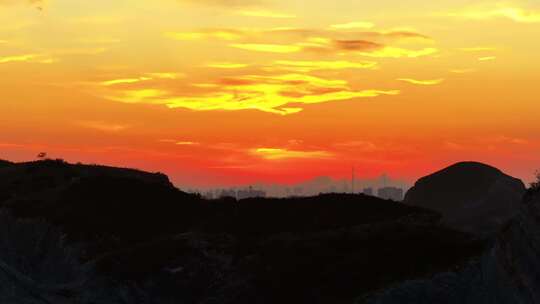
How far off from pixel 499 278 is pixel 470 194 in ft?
350

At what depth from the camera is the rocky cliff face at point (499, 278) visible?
39969mm

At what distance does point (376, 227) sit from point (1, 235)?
30650 mm

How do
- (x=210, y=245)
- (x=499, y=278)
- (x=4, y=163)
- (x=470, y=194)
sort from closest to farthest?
(x=499, y=278) → (x=210, y=245) → (x=4, y=163) → (x=470, y=194)

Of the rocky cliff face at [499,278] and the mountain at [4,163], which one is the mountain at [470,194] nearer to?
the mountain at [4,163]

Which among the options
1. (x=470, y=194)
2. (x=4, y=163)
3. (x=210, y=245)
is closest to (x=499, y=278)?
(x=210, y=245)

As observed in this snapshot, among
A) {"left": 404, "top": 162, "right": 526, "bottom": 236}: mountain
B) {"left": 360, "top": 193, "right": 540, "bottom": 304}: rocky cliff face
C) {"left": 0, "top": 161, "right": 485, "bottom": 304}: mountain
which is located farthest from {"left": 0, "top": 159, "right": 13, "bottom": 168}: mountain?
{"left": 404, "top": 162, "right": 526, "bottom": 236}: mountain

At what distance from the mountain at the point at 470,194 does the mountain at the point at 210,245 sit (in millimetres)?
63064

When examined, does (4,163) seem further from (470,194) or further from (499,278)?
(470,194)

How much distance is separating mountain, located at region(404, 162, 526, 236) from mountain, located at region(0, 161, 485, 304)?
207ft

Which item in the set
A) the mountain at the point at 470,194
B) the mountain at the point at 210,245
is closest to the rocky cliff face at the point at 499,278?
the mountain at the point at 210,245

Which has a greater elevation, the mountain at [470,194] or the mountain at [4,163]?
the mountain at [4,163]

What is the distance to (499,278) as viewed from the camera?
41.5 m

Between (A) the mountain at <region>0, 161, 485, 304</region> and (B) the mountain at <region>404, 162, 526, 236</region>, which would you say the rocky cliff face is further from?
(B) the mountain at <region>404, 162, 526, 236</region>

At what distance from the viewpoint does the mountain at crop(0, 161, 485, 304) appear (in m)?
49.2
